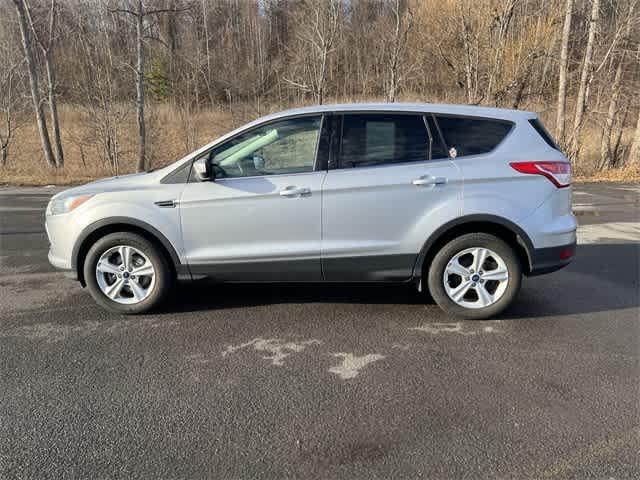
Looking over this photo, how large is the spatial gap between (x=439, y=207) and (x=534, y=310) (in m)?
1.45

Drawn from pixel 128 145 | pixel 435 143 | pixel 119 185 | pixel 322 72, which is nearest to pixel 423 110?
pixel 435 143

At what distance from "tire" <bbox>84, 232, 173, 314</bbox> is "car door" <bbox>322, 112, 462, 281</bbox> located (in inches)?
60.0

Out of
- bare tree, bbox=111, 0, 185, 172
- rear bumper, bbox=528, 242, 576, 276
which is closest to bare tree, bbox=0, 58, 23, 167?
bare tree, bbox=111, 0, 185, 172

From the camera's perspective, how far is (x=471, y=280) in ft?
12.9

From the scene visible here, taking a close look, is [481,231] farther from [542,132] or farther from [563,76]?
[563,76]

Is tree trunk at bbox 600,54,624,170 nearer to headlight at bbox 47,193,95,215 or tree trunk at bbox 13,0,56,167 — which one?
headlight at bbox 47,193,95,215

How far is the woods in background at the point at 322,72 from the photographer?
56.9ft

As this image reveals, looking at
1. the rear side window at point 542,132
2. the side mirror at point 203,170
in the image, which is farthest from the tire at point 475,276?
the side mirror at point 203,170

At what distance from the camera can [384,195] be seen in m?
3.81

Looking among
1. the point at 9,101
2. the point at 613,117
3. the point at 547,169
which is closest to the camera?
the point at 547,169

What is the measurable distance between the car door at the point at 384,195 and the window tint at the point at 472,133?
0.11 metres

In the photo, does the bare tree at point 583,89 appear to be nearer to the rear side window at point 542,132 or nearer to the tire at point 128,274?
the rear side window at point 542,132

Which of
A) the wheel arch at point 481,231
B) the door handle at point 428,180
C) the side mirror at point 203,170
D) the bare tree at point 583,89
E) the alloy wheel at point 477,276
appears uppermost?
the bare tree at point 583,89

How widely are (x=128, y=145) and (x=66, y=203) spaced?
18.5 metres
